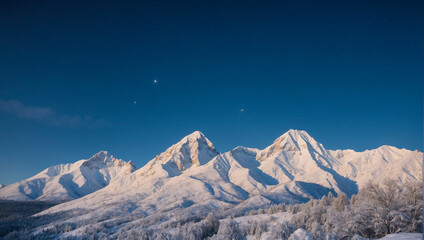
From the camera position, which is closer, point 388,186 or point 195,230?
point 388,186

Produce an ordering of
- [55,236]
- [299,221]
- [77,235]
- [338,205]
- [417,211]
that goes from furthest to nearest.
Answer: [55,236], [77,235], [338,205], [299,221], [417,211]

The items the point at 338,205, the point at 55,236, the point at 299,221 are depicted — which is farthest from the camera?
the point at 55,236

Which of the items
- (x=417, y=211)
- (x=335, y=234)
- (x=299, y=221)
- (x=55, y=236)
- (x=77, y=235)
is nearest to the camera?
(x=417, y=211)

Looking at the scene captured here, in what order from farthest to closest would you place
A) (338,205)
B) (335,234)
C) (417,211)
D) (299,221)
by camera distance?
(338,205) → (299,221) → (335,234) → (417,211)

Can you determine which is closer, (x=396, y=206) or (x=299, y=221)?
(x=396, y=206)

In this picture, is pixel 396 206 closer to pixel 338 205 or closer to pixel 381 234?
pixel 381 234

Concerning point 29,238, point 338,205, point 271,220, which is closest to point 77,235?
point 29,238

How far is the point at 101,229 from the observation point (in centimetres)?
17212

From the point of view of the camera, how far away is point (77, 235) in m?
170

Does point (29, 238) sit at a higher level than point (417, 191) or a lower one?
lower

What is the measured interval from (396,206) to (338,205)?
184 ft

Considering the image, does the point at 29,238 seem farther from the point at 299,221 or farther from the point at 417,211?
the point at 417,211

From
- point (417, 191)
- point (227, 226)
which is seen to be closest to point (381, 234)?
point (417, 191)

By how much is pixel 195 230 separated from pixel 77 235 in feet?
384
